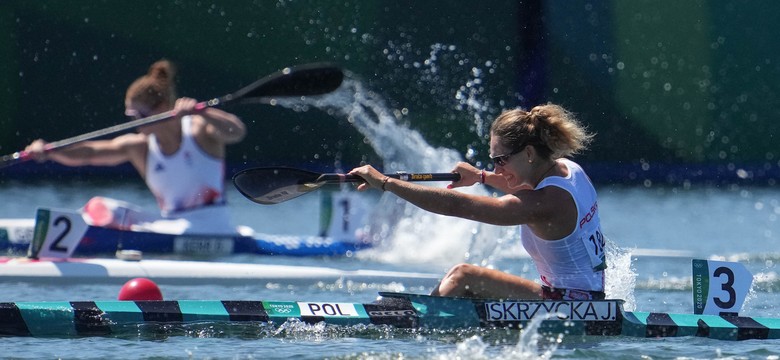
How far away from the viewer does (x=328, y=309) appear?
18.5ft

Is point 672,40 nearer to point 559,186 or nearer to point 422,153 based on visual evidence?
point 422,153

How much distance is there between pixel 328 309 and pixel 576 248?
1190mm

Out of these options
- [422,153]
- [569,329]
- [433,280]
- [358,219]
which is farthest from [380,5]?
[569,329]

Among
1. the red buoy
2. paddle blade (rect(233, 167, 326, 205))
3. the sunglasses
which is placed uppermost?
the sunglasses

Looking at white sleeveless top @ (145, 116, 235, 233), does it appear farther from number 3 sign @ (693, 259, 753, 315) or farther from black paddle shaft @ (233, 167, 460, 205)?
number 3 sign @ (693, 259, 753, 315)

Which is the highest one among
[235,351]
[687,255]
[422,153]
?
[422,153]

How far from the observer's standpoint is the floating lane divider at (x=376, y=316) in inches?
215

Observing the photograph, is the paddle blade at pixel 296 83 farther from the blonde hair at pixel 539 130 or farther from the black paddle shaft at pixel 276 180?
the blonde hair at pixel 539 130

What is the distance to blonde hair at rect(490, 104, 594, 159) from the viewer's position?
5.35 m

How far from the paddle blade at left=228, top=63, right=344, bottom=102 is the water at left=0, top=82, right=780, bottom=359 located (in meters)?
1.36

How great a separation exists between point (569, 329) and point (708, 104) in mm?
18165

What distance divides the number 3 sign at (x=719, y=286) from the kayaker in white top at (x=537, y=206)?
57 cm

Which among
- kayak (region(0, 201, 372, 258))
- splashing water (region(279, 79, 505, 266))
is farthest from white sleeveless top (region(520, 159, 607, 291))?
kayak (region(0, 201, 372, 258))

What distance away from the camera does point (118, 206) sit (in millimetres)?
9719
